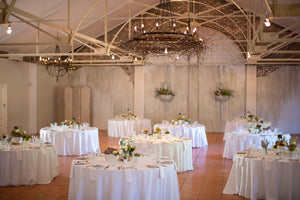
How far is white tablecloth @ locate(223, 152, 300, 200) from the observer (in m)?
5.68

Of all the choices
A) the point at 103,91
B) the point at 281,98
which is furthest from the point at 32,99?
the point at 281,98

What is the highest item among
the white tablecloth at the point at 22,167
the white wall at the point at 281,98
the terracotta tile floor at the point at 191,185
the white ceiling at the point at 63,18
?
the white ceiling at the point at 63,18

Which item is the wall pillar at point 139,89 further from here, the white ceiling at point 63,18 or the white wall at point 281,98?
the white wall at point 281,98

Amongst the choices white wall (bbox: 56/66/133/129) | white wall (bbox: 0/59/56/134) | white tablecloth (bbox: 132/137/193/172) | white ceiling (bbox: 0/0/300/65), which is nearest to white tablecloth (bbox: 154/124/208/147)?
white tablecloth (bbox: 132/137/193/172)

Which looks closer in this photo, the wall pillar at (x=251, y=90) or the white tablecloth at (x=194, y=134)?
the white tablecloth at (x=194, y=134)

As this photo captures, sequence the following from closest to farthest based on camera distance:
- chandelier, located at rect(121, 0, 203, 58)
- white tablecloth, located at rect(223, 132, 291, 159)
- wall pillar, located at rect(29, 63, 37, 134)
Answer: chandelier, located at rect(121, 0, 203, 58), white tablecloth, located at rect(223, 132, 291, 159), wall pillar, located at rect(29, 63, 37, 134)

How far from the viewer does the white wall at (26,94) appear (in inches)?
544

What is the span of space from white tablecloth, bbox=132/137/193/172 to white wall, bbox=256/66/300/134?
930cm

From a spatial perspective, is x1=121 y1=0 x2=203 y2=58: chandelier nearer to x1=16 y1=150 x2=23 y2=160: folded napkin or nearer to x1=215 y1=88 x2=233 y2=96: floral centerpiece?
x1=16 y1=150 x2=23 y2=160: folded napkin

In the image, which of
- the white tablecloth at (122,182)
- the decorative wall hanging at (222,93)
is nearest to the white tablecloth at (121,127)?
the decorative wall hanging at (222,93)

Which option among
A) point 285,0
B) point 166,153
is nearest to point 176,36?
point 166,153

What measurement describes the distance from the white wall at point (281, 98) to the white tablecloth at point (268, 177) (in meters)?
10.8

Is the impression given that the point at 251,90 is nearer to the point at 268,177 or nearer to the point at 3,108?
the point at 3,108

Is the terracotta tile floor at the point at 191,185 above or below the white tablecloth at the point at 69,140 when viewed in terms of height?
below
